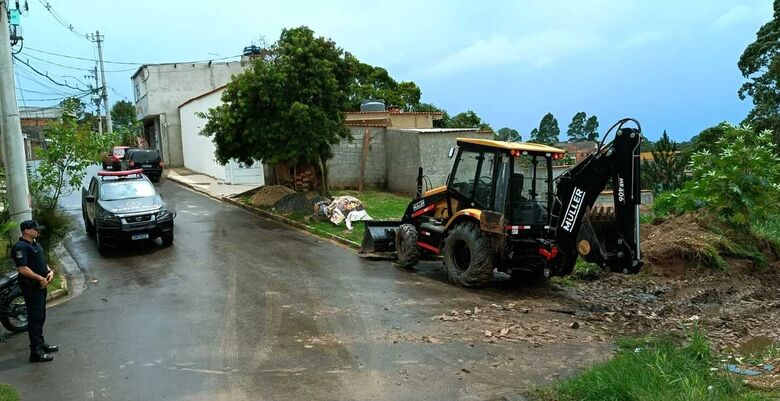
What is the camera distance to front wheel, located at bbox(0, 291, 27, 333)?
843 cm

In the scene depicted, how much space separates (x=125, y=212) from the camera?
14.2 metres

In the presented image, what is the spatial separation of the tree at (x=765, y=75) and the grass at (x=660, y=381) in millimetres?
27320

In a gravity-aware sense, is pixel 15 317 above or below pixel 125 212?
below

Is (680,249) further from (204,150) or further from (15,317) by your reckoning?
(204,150)

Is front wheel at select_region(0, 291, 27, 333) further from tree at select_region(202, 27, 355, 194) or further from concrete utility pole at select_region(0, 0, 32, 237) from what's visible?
tree at select_region(202, 27, 355, 194)

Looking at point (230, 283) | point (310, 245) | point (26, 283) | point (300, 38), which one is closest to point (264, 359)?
point (26, 283)

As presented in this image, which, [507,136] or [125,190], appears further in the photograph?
[507,136]

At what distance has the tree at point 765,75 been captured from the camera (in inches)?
1153

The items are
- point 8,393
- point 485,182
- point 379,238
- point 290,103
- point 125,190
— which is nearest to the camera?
point 8,393

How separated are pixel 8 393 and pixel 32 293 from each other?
1.57 metres

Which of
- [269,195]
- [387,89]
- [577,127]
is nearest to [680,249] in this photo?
[269,195]

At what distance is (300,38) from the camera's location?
19.9 meters

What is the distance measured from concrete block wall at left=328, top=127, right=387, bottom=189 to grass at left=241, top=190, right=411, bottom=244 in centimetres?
83

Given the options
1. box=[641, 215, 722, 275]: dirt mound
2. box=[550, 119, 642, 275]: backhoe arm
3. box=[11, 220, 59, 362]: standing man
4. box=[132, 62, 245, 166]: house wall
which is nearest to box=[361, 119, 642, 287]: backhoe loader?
box=[550, 119, 642, 275]: backhoe arm
